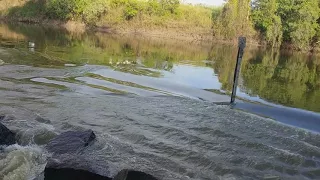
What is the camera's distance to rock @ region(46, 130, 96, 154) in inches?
225

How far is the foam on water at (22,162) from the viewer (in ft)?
16.2

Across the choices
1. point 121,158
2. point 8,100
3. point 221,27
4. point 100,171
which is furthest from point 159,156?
point 221,27

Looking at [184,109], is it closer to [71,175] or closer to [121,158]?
[121,158]

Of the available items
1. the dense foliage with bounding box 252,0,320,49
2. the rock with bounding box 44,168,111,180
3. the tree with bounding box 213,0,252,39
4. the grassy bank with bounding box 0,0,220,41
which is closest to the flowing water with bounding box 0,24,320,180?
the rock with bounding box 44,168,111,180

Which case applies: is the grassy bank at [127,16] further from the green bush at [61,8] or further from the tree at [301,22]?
the tree at [301,22]

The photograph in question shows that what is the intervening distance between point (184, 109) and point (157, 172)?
416 centimetres

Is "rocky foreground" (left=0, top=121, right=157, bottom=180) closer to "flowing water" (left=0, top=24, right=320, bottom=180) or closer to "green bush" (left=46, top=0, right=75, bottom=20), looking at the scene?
"flowing water" (left=0, top=24, right=320, bottom=180)

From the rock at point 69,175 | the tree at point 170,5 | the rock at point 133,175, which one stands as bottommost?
the rock at point 69,175

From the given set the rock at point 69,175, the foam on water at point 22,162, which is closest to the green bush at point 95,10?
the foam on water at point 22,162

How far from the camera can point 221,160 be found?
648cm

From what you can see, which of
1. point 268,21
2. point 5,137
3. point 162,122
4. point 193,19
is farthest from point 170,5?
point 5,137

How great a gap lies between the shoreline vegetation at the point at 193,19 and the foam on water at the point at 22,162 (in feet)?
143

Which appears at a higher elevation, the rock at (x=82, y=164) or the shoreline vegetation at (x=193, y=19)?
the shoreline vegetation at (x=193, y=19)

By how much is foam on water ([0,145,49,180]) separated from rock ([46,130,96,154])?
176 mm
